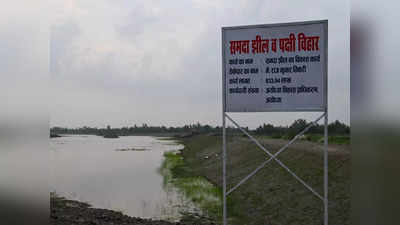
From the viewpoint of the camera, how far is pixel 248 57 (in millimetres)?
6504

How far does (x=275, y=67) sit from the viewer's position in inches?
251

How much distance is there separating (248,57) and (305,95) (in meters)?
1.05

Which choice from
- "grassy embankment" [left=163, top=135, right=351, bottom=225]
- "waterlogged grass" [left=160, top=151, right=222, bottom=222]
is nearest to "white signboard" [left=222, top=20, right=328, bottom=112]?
"grassy embankment" [left=163, top=135, right=351, bottom=225]

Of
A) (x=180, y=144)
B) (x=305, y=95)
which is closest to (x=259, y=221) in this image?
(x=305, y=95)

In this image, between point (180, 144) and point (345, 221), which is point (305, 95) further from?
point (180, 144)

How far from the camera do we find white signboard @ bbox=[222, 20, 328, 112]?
6.24 m

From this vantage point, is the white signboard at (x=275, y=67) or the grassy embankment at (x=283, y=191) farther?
the grassy embankment at (x=283, y=191)

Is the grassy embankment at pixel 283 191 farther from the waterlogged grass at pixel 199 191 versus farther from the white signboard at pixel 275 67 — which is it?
the white signboard at pixel 275 67

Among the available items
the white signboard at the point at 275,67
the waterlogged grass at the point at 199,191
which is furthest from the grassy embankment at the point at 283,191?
the white signboard at the point at 275,67

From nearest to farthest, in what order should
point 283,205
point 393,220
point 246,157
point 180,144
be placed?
1. point 393,220
2. point 283,205
3. point 246,157
4. point 180,144

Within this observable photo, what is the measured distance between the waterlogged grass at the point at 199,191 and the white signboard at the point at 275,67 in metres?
7.22

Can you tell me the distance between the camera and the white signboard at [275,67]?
624 centimetres

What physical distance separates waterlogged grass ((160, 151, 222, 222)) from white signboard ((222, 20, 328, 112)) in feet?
23.7

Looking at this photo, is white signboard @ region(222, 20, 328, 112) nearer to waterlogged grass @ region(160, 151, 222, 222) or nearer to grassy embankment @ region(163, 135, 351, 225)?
grassy embankment @ region(163, 135, 351, 225)
